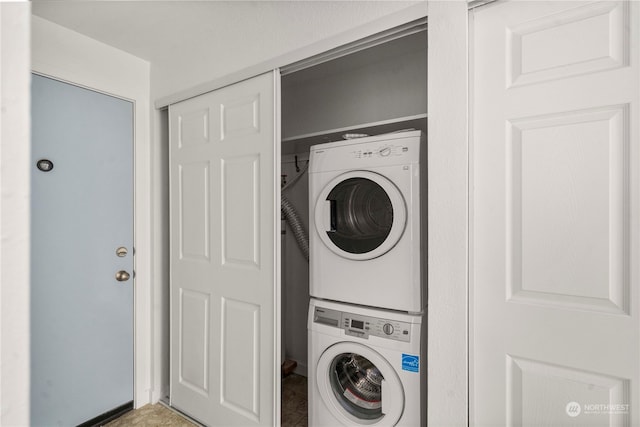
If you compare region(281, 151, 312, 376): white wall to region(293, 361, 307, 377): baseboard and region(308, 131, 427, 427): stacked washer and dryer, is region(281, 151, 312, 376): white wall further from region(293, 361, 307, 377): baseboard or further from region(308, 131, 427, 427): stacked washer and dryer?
region(308, 131, 427, 427): stacked washer and dryer

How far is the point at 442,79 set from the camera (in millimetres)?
1369

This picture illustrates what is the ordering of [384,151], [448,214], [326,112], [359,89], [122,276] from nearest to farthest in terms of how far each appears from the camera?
[448,214] < [384,151] < [122,276] < [359,89] < [326,112]

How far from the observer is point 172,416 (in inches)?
90.8

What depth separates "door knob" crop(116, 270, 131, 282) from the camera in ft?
7.67

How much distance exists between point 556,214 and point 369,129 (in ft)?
4.17

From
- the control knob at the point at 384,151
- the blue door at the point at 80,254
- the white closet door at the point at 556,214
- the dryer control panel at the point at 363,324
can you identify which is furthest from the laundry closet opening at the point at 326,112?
the blue door at the point at 80,254

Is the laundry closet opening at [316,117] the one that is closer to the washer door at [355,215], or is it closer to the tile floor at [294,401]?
the tile floor at [294,401]

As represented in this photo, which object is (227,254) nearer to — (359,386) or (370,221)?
(370,221)

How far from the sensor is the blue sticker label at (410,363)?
1.58 metres

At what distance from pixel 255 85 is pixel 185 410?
2223 millimetres
